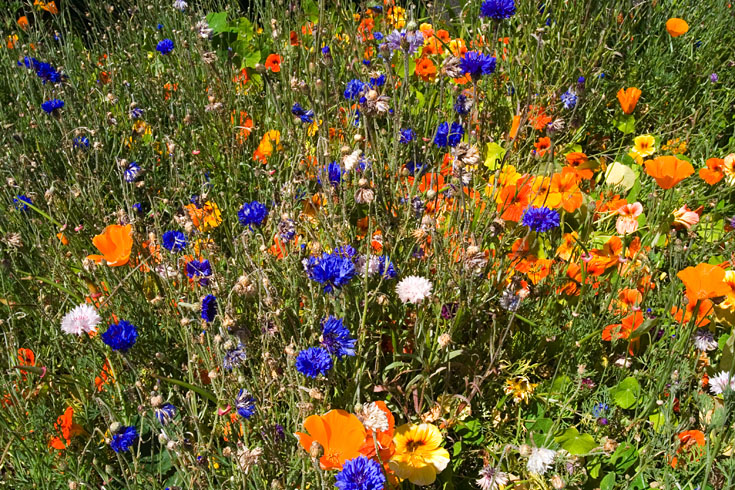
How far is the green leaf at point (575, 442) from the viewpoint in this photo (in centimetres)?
149

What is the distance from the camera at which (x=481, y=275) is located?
1592 millimetres

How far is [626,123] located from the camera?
2658 mm

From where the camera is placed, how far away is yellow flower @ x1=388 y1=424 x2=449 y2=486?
127 centimetres

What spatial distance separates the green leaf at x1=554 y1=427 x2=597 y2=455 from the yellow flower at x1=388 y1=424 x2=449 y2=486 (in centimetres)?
36

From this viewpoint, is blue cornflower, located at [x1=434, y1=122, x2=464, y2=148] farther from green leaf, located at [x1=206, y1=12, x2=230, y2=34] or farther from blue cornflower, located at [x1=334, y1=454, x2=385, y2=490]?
green leaf, located at [x1=206, y1=12, x2=230, y2=34]

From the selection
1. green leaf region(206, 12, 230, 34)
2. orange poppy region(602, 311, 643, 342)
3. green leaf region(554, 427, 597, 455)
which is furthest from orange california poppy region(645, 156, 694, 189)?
green leaf region(206, 12, 230, 34)

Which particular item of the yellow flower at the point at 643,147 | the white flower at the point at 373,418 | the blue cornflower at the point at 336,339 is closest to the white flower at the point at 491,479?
the white flower at the point at 373,418

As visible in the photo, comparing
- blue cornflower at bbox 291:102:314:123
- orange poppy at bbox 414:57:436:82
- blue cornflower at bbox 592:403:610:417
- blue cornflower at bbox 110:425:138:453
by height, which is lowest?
blue cornflower at bbox 110:425:138:453

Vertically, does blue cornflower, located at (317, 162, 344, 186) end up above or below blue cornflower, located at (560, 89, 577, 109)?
below

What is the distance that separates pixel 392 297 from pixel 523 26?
65.0 inches

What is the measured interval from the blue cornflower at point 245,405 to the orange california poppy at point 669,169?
52.5 inches

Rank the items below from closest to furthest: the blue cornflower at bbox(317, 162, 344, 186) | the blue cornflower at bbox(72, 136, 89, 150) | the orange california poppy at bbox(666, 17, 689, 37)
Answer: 1. the blue cornflower at bbox(317, 162, 344, 186)
2. the blue cornflower at bbox(72, 136, 89, 150)
3. the orange california poppy at bbox(666, 17, 689, 37)

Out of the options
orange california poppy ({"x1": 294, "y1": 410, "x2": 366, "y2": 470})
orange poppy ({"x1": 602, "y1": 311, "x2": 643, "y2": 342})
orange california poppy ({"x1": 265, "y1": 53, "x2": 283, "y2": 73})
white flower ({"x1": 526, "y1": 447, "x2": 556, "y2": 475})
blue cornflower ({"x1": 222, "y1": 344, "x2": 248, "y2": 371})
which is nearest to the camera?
orange california poppy ({"x1": 294, "y1": 410, "x2": 366, "y2": 470})

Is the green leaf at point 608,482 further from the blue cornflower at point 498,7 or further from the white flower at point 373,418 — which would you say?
the blue cornflower at point 498,7
